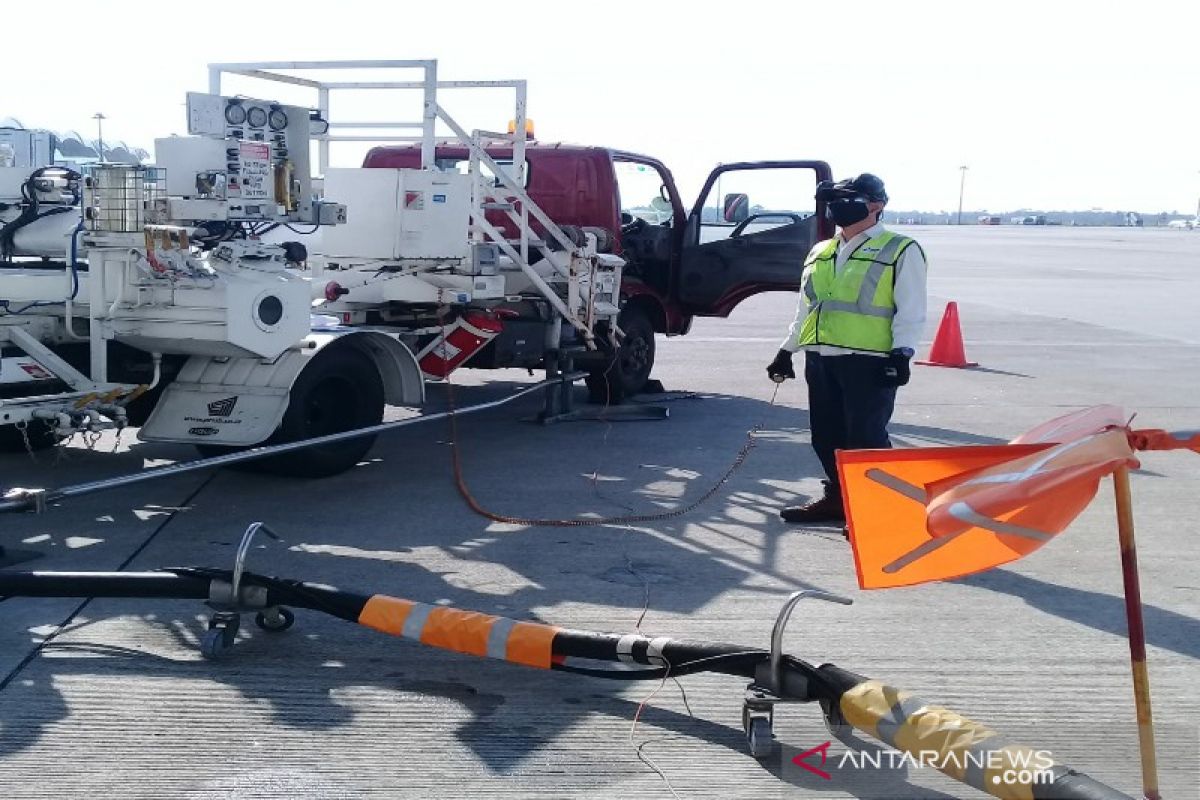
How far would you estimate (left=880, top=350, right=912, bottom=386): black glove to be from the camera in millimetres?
6508

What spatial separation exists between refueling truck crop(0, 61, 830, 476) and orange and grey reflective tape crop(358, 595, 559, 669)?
2.64 meters

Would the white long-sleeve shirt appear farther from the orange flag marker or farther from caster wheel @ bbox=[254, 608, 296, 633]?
caster wheel @ bbox=[254, 608, 296, 633]

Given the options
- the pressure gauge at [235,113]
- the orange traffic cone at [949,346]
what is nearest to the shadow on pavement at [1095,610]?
the pressure gauge at [235,113]

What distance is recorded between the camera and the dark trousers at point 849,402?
22.0 feet

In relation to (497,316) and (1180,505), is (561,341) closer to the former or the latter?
(497,316)

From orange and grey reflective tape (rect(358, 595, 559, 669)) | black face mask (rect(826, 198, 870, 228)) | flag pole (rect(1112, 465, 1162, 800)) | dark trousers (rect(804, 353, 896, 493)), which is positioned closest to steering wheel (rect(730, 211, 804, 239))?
dark trousers (rect(804, 353, 896, 493))

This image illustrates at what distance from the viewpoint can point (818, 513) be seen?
23.3 feet

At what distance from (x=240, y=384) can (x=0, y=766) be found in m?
3.68

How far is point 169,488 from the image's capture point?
773 cm

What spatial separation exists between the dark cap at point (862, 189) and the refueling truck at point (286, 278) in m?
2.79

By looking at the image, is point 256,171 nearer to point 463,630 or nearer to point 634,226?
point 463,630

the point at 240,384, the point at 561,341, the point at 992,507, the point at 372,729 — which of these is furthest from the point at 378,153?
the point at 992,507

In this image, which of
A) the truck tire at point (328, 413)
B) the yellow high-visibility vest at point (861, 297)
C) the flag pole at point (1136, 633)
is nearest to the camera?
the flag pole at point (1136, 633)

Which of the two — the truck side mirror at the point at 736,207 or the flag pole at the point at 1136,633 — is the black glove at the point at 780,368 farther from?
the truck side mirror at the point at 736,207
